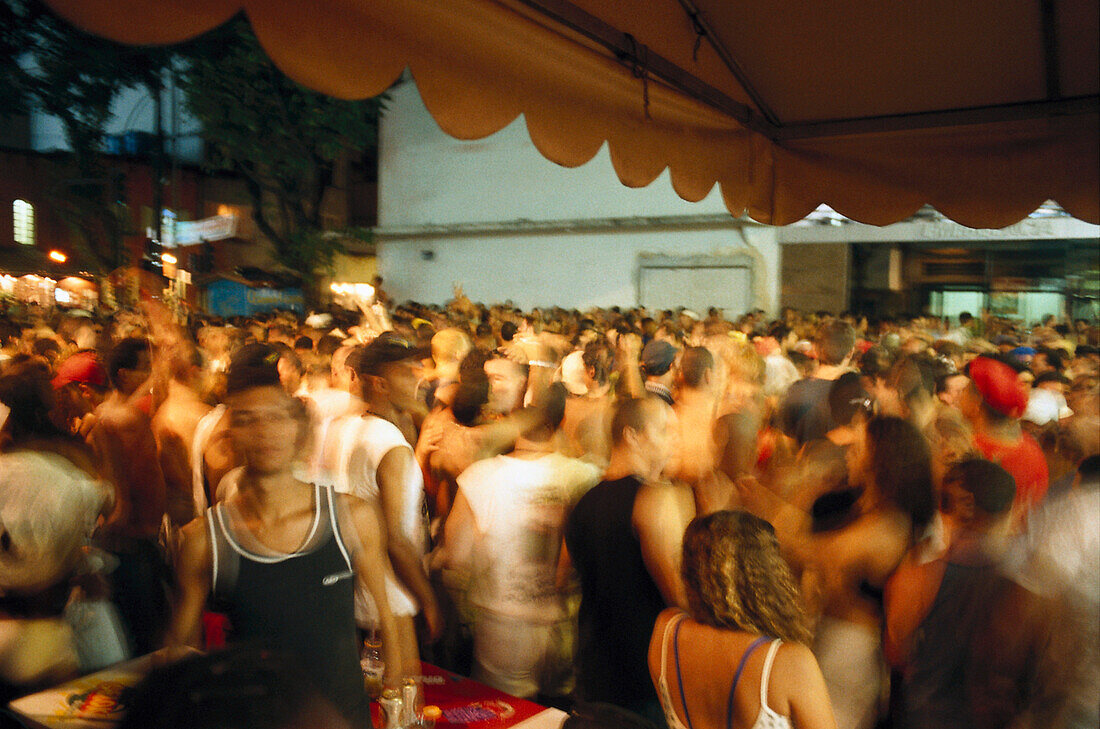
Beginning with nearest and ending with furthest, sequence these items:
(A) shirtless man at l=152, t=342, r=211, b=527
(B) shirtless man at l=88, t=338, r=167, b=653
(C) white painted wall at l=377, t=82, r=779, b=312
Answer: (B) shirtless man at l=88, t=338, r=167, b=653, (A) shirtless man at l=152, t=342, r=211, b=527, (C) white painted wall at l=377, t=82, r=779, b=312

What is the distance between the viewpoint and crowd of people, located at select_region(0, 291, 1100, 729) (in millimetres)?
2303

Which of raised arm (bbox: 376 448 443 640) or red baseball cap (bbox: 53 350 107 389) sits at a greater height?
red baseball cap (bbox: 53 350 107 389)


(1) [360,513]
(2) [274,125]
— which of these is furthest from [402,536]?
(2) [274,125]

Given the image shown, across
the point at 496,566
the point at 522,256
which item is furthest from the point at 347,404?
the point at 522,256

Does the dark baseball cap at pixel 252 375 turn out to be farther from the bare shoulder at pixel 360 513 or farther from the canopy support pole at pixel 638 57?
the canopy support pole at pixel 638 57

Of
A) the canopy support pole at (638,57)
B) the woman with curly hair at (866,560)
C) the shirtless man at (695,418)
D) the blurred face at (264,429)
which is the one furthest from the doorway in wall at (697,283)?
the blurred face at (264,429)

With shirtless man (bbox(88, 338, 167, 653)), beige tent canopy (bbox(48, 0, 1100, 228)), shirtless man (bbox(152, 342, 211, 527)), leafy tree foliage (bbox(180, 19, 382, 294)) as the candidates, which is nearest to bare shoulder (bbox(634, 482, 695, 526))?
beige tent canopy (bbox(48, 0, 1100, 228))

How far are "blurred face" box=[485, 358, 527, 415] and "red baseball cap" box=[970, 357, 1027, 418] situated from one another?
2.41 meters

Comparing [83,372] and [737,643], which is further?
[83,372]

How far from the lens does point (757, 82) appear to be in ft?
12.0

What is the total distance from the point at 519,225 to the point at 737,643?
23464mm

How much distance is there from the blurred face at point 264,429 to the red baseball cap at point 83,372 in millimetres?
3753

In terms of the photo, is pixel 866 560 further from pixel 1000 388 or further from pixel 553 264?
pixel 553 264

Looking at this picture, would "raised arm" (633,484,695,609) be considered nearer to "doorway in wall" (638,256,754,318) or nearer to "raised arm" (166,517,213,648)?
"raised arm" (166,517,213,648)
